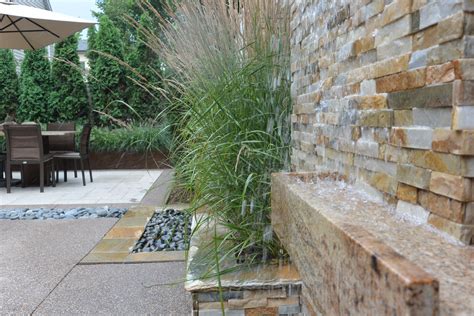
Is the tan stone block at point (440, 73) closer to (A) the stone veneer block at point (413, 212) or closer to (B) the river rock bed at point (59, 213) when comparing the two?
(A) the stone veneer block at point (413, 212)

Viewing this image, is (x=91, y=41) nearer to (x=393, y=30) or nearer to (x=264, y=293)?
(x=264, y=293)

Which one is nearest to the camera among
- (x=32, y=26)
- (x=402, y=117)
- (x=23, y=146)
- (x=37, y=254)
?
(x=402, y=117)

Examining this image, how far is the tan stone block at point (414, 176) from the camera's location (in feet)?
2.82

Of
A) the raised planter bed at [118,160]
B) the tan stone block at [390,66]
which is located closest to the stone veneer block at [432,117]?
the tan stone block at [390,66]

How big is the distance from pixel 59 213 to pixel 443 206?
403 centimetres

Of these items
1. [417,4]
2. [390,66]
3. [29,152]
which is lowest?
[29,152]

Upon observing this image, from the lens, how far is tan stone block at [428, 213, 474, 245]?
0.75 metres

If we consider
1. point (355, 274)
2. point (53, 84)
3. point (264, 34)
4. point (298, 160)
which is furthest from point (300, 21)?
point (53, 84)

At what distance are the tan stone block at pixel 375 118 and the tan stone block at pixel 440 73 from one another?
18cm

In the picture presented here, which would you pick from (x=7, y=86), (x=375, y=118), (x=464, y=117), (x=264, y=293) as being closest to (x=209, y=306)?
(x=264, y=293)

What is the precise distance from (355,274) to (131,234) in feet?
9.47

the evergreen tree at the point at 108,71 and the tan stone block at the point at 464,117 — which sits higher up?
the evergreen tree at the point at 108,71

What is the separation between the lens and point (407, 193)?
0.94 meters

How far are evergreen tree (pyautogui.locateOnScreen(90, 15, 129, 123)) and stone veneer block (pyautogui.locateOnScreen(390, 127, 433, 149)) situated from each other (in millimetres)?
8934
